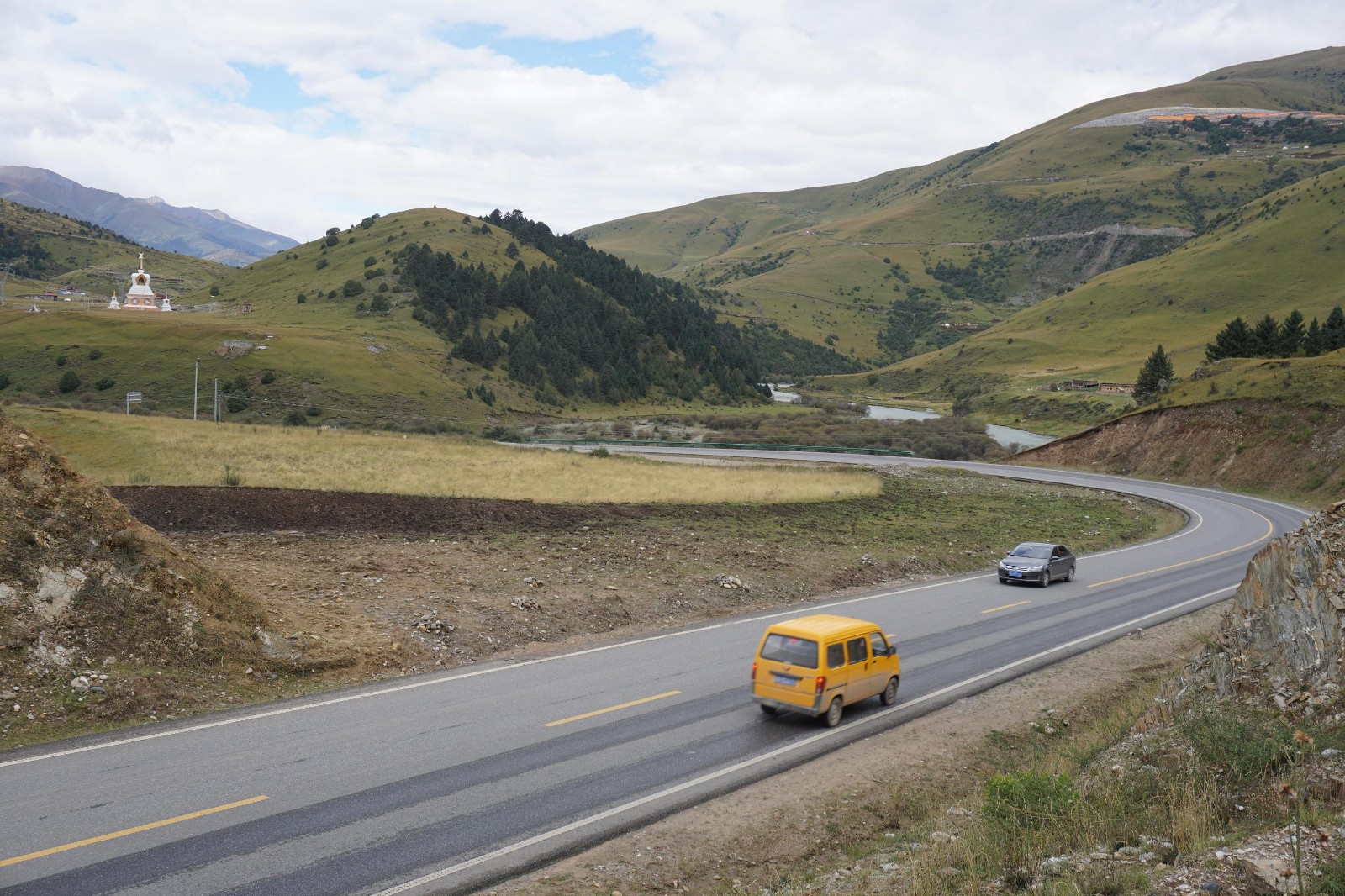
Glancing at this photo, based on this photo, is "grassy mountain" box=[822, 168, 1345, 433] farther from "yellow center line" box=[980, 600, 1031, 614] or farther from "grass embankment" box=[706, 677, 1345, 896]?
"grass embankment" box=[706, 677, 1345, 896]

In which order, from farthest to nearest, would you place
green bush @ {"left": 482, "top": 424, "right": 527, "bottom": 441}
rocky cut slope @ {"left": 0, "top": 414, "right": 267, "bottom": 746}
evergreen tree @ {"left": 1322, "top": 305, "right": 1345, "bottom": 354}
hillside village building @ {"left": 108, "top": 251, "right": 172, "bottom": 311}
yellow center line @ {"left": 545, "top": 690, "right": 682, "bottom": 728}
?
hillside village building @ {"left": 108, "top": 251, "right": 172, "bottom": 311}, green bush @ {"left": 482, "top": 424, "right": 527, "bottom": 441}, evergreen tree @ {"left": 1322, "top": 305, "right": 1345, "bottom": 354}, yellow center line @ {"left": 545, "top": 690, "right": 682, "bottom": 728}, rocky cut slope @ {"left": 0, "top": 414, "right": 267, "bottom": 746}

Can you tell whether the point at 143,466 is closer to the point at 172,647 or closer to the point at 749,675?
the point at 172,647

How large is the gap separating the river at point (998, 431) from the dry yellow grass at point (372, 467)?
44242mm

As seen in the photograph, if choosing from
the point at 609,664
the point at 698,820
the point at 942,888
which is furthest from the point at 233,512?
the point at 942,888

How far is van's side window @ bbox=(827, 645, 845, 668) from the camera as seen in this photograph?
15.1 meters

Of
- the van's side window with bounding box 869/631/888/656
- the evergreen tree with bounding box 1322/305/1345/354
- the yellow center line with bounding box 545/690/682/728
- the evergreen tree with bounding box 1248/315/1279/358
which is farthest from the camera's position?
the evergreen tree with bounding box 1248/315/1279/358

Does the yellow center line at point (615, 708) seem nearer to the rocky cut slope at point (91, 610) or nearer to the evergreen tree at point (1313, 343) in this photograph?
the rocky cut slope at point (91, 610)

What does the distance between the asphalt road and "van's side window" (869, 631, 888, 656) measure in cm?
109

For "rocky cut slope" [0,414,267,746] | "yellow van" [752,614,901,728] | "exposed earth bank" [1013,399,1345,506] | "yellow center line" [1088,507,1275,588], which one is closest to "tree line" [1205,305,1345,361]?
"exposed earth bank" [1013,399,1345,506]

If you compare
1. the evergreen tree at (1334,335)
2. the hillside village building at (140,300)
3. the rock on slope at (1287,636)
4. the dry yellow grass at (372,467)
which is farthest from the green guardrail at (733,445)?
the hillside village building at (140,300)

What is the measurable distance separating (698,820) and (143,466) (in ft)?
100

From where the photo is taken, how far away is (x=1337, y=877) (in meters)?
6.43

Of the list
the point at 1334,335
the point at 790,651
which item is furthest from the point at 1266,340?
the point at 790,651

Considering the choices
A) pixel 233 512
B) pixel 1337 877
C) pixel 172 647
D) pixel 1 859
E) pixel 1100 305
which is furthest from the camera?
pixel 1100 305
